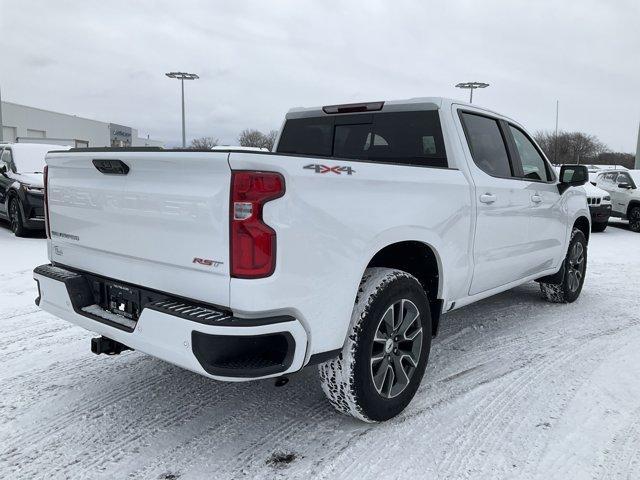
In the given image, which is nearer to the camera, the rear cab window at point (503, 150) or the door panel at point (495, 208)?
the door panel at point (495, 208)

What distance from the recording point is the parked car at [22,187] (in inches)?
377

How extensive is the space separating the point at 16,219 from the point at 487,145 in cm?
901

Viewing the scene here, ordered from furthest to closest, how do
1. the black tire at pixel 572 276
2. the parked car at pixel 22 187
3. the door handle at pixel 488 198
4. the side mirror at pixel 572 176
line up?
the parked car at pixel 22 187, the black tire at pixel 572 276, the side mirror at pixel 572 176, the door handle at pixel 488 198

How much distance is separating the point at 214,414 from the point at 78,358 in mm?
1414

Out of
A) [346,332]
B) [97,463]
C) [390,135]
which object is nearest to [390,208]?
[346,332]

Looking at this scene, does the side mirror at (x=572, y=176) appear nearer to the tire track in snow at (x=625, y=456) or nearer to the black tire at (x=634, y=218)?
the tire track in snow at (x=625, y=456)

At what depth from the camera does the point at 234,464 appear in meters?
2.65

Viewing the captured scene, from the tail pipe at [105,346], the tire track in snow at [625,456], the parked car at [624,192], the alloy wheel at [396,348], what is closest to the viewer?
the tire track in snow at [625,456]

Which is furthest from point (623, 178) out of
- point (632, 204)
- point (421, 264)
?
point (421, 264)

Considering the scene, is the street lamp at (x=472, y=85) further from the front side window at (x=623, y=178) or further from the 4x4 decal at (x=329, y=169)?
A: the 4x4 decal at (x=329, y=169)

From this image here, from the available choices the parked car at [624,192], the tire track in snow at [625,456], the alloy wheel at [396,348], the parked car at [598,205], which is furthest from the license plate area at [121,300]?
the parked car at [624,192]

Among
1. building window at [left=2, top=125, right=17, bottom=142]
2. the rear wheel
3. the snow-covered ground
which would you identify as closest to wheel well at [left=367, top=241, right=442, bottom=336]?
the snow-covered ground

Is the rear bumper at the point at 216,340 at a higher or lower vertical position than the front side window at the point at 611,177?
lower

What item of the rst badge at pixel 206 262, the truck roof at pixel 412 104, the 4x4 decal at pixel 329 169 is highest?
the truck roof at pixel 412 104
